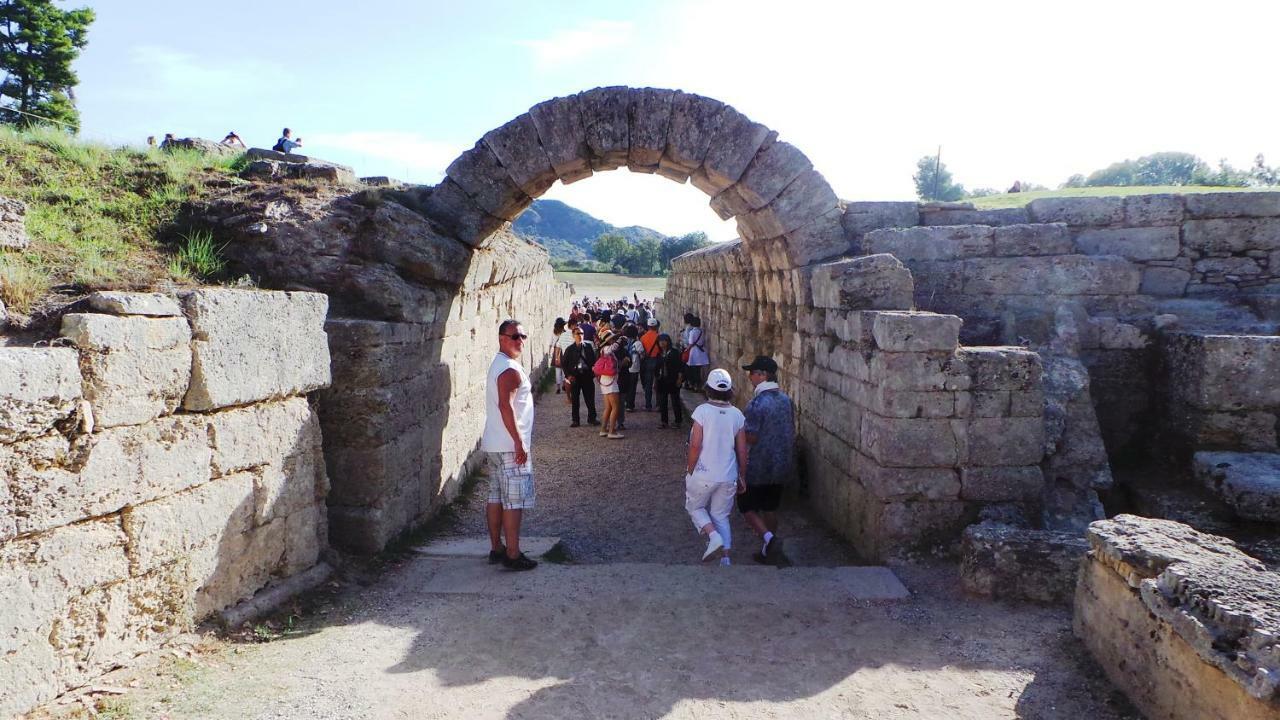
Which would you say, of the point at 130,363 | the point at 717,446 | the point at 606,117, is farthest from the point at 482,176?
the point at 130,363

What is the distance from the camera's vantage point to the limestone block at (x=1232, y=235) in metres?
6.78

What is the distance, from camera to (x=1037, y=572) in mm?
4660

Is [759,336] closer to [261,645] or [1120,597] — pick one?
[1120,597]

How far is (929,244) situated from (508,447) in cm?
433

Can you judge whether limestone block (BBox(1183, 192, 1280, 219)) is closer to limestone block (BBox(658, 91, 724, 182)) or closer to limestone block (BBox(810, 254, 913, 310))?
limestone block (BBox(810, 254, 913, 310))

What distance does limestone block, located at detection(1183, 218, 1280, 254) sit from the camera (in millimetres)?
6777

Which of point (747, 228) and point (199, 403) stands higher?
point (747, 228)

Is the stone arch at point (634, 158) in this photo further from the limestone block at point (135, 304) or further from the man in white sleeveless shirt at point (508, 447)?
the limestone block at point (135, 304)

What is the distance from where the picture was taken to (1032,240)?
266 inches

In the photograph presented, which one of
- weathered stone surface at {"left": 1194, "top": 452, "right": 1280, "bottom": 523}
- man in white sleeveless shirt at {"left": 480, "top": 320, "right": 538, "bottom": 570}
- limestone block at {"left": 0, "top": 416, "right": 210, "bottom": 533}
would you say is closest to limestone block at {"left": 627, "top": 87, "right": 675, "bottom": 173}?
man in white sleeveless shirt at {"left": 480, "top": 320, "right": 538, "bottom": 570}

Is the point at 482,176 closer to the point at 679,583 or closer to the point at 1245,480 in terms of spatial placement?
the point at 679,583

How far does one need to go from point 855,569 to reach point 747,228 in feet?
14.0

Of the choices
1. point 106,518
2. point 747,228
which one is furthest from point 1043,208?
point 106,518

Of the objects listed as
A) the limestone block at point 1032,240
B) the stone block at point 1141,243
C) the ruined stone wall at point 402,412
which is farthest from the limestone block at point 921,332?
the ruined stone wall at point 402,412
